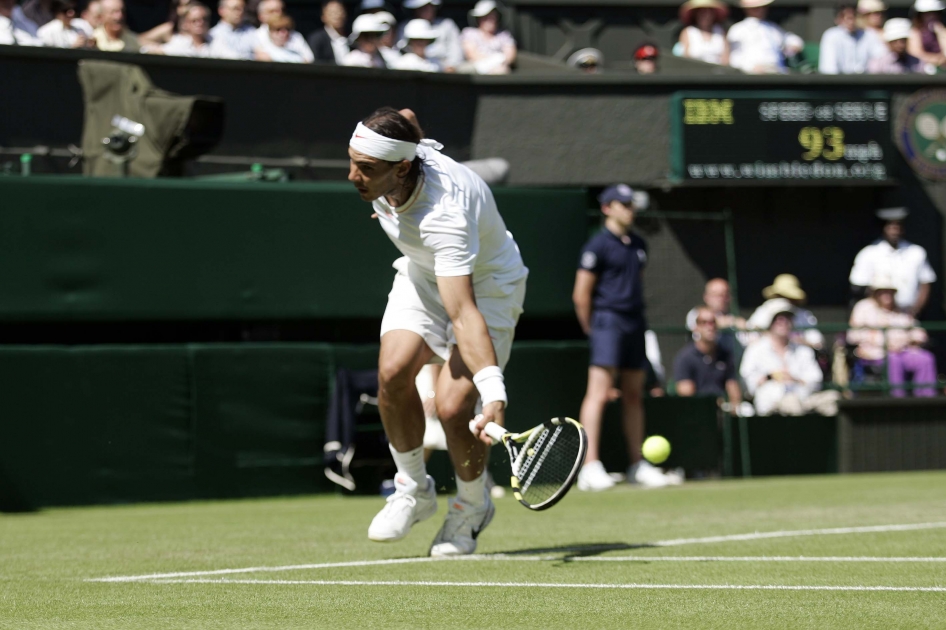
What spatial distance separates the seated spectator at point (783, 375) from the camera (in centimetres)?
1276

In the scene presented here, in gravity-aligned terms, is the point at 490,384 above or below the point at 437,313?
below

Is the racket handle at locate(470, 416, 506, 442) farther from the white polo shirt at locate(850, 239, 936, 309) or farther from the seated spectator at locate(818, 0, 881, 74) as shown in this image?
the seated spectator at locate(818, 0, 881, 74)

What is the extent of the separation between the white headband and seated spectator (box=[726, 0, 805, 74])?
10.4 metres

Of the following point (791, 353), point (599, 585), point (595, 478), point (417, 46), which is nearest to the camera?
point (599, 585)

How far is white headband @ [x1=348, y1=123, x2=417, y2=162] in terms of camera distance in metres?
5.55

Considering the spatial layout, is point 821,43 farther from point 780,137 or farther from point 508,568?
point 508,568

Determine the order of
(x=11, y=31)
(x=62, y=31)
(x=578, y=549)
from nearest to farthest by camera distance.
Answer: (x=578, y=549)
(x=11, y=31)
(x=62, y=31)

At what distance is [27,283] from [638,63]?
749cm

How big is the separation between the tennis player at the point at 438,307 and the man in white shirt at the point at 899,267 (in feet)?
30.3

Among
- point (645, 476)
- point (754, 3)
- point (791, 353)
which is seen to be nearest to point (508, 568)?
point (645, 476)

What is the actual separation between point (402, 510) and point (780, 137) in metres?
9.94

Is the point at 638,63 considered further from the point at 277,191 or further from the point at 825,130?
the point at 277,191

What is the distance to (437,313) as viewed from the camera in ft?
19.9

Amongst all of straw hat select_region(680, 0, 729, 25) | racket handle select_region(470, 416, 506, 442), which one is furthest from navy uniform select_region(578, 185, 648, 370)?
racket handle select_region(470, 416, 506, 442)
